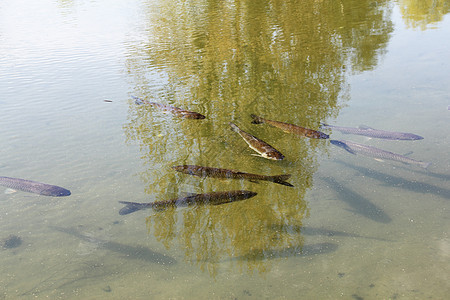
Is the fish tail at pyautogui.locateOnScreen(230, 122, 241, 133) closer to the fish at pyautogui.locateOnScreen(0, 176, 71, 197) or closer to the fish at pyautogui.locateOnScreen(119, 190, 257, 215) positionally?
the fish at pyautogui.locateOnScreen(119, 190, 257, 215)

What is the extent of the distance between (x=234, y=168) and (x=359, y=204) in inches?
80.7

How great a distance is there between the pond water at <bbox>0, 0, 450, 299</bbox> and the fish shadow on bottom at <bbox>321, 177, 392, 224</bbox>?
3cm

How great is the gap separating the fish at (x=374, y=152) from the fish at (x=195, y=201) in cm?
223

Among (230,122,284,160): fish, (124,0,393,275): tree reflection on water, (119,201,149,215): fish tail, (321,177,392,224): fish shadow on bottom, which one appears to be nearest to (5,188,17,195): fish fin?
(124,0,393,275): tree reflection on water

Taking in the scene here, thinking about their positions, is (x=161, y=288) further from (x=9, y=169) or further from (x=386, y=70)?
(x=386, y=70)

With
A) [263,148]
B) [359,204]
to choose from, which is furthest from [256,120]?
[359,204]

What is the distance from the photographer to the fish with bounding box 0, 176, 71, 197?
600 centimetres

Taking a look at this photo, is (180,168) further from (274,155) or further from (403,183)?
(403,183)

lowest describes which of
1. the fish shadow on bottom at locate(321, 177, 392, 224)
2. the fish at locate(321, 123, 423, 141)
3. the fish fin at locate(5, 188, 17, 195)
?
the fish shadow on bottom at locate(321, 177, 392, 224)

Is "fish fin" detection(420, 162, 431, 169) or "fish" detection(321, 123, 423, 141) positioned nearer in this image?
"fish fin" detection(420, 162, 431, 169)

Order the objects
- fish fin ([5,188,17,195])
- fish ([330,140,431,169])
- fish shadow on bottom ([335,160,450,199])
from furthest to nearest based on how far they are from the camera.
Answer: fish fin ([5,188,17,195])
fish ([330,140,431,169])
fish shadow on bottom ([335,160,450,199])

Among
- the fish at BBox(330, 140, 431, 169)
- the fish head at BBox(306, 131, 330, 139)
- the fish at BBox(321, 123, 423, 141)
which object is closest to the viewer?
the fish at BBox(330, 140, 431, 169)

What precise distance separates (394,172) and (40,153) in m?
6.75

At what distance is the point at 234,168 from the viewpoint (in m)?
6.41
